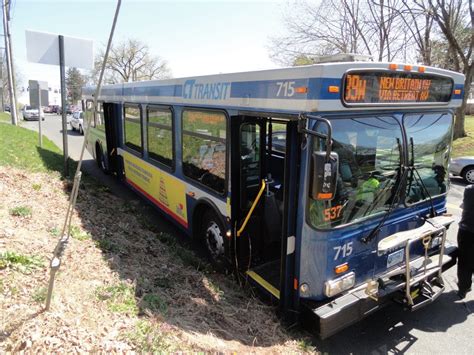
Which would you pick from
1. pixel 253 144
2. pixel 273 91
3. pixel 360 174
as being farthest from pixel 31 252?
pixel 360 174

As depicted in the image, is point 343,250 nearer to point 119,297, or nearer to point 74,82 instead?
point 119,297

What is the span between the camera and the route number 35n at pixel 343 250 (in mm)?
3336

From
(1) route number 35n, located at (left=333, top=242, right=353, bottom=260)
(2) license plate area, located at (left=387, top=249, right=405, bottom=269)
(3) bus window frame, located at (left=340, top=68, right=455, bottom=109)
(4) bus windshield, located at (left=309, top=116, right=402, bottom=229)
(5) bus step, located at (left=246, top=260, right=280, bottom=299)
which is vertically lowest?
(5) bus step, located at (left=246, top=260, right=280, bottom=299)

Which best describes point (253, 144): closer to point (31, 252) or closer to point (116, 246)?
point (116, 246)

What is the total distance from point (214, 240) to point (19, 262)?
2328 millimetres

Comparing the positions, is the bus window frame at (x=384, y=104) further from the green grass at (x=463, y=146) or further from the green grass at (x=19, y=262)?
the green grass at (x=463, y=146)

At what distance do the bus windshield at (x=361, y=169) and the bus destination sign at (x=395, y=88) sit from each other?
7.8 inches

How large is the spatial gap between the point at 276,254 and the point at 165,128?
2796 millimetres

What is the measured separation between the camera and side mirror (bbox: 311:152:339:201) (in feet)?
9.40

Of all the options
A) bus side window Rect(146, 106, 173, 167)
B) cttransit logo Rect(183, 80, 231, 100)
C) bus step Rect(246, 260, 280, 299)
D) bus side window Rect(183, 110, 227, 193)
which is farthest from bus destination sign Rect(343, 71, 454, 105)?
bus side window Rect(146, 106, 173, 167)

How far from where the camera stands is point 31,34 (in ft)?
21.2

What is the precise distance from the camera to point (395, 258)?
12.5 feet

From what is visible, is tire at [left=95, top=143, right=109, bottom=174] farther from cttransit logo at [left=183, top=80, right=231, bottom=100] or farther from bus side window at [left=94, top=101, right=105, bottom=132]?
cttransit logo at [left=183, top=80, right=231, bottom=100]

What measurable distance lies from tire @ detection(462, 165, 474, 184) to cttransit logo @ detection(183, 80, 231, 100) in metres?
9.18
